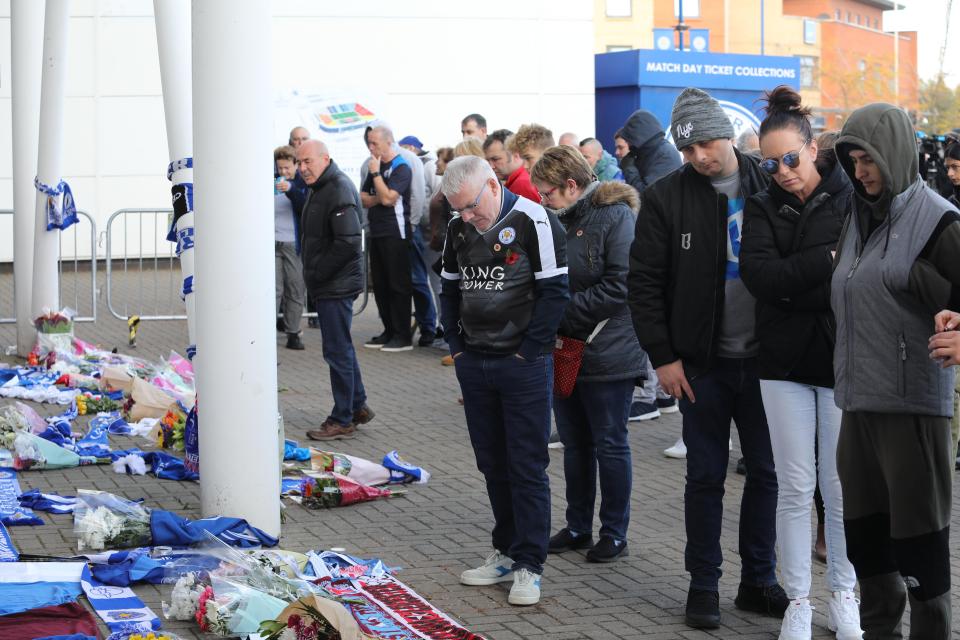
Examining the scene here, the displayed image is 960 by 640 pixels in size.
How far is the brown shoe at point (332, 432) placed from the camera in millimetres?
9211

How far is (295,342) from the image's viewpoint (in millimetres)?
13742

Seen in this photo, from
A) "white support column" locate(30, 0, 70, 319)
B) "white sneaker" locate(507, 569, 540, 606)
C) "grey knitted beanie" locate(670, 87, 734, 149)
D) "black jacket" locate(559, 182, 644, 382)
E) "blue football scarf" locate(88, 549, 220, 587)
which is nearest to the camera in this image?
"grey knitted beanie" locate(670, 87, 734, 149)

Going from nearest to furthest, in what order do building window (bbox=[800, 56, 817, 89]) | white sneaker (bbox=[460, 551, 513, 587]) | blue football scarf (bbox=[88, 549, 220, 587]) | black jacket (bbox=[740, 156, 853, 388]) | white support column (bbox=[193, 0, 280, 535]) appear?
black jacket (bbox=[740, 156, 853, 388])
blue football scarf (bbox=[88, 549, 220, 587])
white sneaker (bbox=[460, 551, 513, 587])
white support column (bbox=[193, 0, 280, 535])
building window (bbox=[800, 56, 817, 89])

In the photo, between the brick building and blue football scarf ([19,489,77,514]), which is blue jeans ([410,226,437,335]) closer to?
blue football scarf ([19,489,77,514])

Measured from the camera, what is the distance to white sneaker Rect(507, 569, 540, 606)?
565 centimetres

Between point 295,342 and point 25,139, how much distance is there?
344 centimetres

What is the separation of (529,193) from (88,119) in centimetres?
1492

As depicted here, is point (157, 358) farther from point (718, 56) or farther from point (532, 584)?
point (718, 56)

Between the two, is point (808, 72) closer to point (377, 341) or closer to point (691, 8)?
point (691, 8)

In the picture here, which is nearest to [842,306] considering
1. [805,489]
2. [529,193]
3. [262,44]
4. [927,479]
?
[927,479]

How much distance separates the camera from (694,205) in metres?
5.26

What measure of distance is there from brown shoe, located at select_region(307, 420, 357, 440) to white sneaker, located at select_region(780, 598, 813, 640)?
4.73m

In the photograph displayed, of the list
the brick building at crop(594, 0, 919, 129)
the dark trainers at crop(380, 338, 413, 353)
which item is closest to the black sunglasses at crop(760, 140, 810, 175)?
the dark trainers at crop(380, 338, 413, 353)

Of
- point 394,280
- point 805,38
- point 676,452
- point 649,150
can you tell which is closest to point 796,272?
point 676,452
